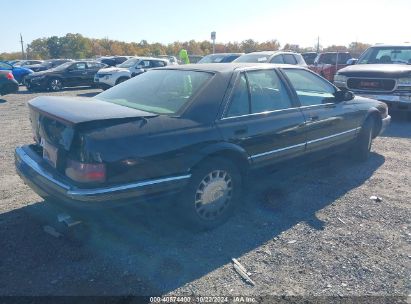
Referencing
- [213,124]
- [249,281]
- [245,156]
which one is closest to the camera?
[249,281]

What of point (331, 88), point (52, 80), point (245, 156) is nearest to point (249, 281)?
point (245, 156)

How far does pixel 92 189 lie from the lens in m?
2.81

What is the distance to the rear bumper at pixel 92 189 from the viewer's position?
2.81 metres

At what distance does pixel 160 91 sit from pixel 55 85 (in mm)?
15598

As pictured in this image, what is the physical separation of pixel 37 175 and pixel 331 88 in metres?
3.92

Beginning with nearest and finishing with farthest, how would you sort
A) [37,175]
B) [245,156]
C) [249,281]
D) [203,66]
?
[249,281] → [37,175] → [245,156] → [203,66]

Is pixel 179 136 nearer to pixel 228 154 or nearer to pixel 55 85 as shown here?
pixel 228 154

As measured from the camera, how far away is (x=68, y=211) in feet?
9.66

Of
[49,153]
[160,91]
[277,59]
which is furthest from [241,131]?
[277,59]

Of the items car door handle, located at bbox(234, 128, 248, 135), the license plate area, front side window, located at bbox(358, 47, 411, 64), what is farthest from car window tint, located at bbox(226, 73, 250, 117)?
front side window, located at bbox(358, 47, 411, 64)

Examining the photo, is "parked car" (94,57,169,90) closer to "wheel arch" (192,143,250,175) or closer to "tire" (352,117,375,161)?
"tire" (352,117,375,161)

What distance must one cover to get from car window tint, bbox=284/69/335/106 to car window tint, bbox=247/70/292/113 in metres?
0.25

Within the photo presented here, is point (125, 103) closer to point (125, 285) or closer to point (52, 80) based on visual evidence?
point (125, 285)

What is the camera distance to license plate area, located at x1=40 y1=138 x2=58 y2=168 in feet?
10.3
